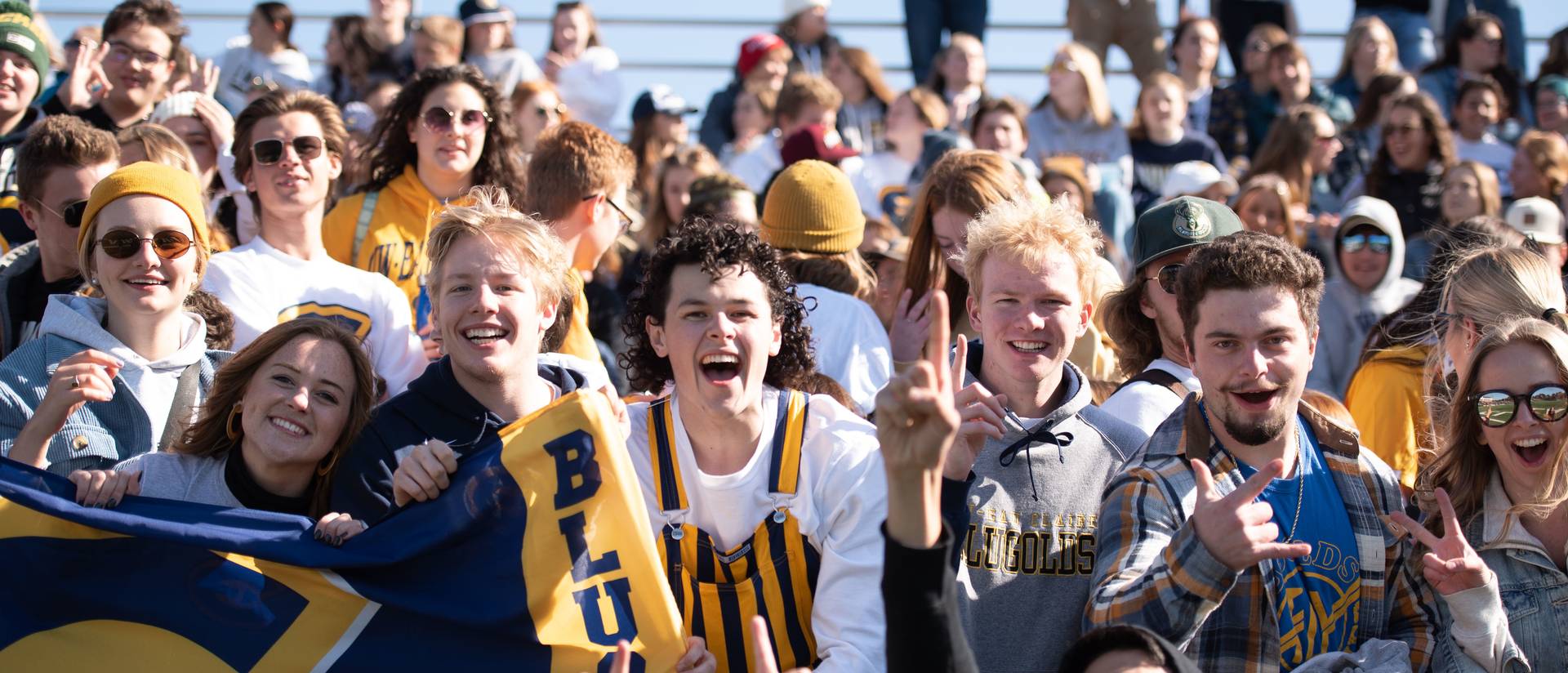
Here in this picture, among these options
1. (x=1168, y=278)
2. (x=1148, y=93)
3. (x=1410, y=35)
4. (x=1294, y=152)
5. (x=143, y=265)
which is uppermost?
(x=1410, y=35)

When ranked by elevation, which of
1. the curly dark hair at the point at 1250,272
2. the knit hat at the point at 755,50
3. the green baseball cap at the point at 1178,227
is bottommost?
the curly dark hair at the point at 1250,272

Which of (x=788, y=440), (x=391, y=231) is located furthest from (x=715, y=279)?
(x=391, y=231)

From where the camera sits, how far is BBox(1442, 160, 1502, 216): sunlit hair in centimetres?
820

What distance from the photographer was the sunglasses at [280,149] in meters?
5.88

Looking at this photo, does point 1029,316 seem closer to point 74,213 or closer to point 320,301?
point 320,301

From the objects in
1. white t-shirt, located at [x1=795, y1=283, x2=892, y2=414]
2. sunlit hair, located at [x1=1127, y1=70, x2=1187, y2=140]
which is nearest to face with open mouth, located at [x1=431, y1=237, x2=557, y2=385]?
white t-shirt, located at [x1=795, y1=283, x2=892, y2=414]

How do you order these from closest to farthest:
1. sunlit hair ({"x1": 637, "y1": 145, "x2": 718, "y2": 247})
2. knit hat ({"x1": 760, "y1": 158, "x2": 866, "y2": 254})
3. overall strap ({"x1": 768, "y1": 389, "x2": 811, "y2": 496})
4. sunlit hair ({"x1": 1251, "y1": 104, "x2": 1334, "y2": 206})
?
overall strap ({"x1": 768, "y1": 389, "x2": 811, "y2": 496}) < knit hat ({"x1": 760, "y1": 158, "x2": 866, "y2": 254}) < sunlit hair ({"x1": 637, "y1": 145, "x2": 718, "y2": 247}) < sunlit hair ({"x1": 1251, "y1": 104, "x2": 1334, "y2": 206})

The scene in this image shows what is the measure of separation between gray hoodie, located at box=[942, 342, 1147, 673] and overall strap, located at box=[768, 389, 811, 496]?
0.47m

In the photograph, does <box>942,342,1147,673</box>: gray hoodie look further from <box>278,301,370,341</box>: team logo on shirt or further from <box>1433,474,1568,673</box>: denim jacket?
<box>278,301,370,341</box>: team logo on shirt

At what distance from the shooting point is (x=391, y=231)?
6.32 m

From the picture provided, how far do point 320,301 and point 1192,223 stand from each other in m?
3.08

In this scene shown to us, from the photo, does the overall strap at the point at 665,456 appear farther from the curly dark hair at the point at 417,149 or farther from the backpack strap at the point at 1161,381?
the curly dark hair at the point at 417,149

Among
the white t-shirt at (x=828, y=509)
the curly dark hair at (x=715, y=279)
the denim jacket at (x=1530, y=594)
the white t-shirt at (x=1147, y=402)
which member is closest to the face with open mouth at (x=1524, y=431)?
the denim jacket at (x=1530, y=594)

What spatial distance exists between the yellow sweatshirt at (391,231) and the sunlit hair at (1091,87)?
197 inches
